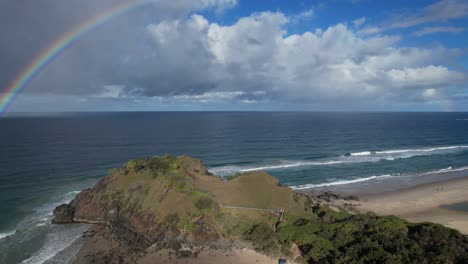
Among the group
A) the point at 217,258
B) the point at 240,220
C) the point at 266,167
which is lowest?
the point at 217,258

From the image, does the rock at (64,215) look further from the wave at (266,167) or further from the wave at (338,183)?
the wave at (338,183)

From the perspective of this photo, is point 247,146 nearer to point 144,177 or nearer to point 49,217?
point 144,177

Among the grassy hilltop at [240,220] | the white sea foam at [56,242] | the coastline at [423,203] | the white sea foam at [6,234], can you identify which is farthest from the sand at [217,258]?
the coastline at [423,203]

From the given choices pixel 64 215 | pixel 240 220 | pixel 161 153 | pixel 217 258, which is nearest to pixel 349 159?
pixel 161 153

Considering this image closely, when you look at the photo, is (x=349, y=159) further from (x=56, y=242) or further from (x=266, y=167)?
(x=56, y=242)

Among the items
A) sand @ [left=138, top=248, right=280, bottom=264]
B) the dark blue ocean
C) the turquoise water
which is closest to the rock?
the dark blue ocean
